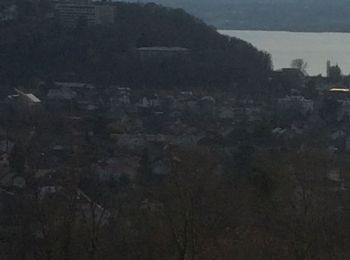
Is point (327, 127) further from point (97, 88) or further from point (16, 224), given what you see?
point (16, 224)

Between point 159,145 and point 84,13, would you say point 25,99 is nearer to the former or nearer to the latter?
point 159,145

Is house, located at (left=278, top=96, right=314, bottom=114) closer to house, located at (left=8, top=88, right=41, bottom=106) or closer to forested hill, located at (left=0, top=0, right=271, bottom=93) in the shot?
forested hill, located at (left=0, top=0, right=271, bottom=93)

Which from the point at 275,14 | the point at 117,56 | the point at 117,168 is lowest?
the point at 117,168

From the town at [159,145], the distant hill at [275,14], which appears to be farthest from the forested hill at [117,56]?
the distant hill at [275,14]

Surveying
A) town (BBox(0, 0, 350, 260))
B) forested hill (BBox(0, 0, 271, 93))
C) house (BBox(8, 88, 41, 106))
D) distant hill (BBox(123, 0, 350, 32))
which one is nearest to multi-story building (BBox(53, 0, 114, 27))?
town (BBox(0, 0, 350, 260))

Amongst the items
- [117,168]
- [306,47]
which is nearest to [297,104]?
[117,168]

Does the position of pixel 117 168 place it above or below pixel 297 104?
below

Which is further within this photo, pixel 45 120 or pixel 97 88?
pixel 97 88

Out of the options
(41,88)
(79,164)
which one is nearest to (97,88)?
(41,88)
